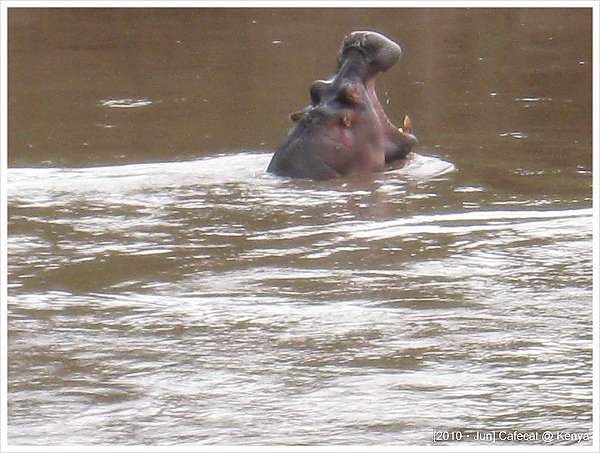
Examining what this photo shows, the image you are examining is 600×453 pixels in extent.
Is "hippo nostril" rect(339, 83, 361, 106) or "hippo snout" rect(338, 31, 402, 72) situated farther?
"hippo snout" rect(338, 31, 402, 72)

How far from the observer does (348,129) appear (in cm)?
668

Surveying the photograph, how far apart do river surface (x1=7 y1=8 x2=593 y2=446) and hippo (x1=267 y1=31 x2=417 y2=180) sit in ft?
0.43

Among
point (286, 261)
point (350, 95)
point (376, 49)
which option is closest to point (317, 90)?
point (350, 95)

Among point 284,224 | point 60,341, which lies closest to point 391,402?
point 60,341

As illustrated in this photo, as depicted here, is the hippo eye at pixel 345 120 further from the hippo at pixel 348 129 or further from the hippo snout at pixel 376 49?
the hippo snout at pixel 376 49

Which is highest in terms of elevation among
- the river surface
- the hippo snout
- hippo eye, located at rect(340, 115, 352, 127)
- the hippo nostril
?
the hippo snout

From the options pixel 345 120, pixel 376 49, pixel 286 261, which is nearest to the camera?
pixel 286 261

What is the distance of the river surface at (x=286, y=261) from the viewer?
3713 millimetres

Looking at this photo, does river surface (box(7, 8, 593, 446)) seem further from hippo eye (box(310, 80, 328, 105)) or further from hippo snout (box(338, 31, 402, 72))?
hippo snout (box(338, 31, 402, 72))

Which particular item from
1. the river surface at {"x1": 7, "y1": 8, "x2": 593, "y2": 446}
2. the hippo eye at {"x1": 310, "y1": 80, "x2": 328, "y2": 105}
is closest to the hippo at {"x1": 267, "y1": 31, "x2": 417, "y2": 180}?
the hippo eye at {"x1": 310, "y1": 80, "x2": 328, "y2": 105}

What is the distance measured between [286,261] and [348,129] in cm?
168

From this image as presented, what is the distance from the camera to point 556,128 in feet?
24.5

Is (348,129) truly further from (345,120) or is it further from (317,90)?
(317,90)

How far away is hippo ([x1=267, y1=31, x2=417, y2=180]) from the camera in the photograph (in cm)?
661
